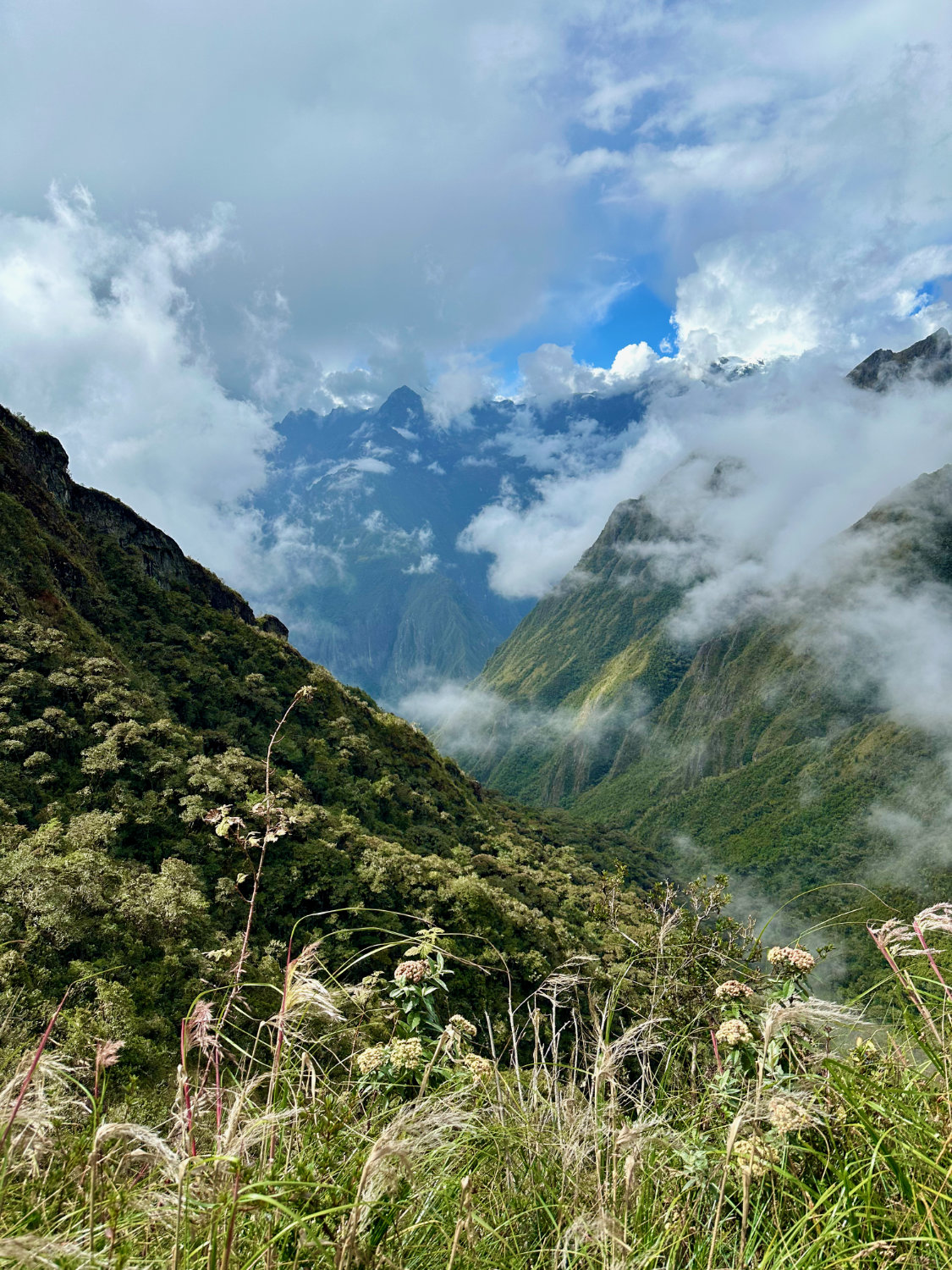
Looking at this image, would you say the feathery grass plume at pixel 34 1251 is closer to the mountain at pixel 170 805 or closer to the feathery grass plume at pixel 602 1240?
the mountain at pixel 170 805

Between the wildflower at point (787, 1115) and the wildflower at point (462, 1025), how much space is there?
6.33 feet

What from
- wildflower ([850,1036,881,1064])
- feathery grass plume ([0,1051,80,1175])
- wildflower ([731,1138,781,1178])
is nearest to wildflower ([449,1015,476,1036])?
wildflower ([731,1138,781,1178])

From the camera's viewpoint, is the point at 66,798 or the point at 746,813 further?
the point at 746,813

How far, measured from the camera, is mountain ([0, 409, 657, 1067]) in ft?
49.8

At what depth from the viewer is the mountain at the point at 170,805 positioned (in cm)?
1519

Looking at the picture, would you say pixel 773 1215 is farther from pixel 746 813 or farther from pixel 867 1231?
pixel 746 813

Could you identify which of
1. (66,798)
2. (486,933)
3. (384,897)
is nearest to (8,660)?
(66,798)

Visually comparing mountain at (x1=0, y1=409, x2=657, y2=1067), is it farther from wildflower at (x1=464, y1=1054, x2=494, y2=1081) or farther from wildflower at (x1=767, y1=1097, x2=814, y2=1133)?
wildflower at (x1=767, y1=1097, x2=814, y2=1133)

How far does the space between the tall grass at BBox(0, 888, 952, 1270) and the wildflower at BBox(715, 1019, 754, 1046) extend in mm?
11

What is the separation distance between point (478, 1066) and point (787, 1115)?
6.71 ft

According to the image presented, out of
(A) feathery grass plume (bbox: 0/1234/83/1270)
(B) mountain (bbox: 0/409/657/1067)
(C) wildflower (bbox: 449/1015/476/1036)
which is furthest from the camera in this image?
(B) mountain (bbox: 0/409/657/1067)

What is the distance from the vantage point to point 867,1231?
2488mm

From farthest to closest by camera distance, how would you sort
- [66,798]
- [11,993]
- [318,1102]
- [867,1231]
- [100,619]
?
1. [100,619]
2. [66,798]
3. [11,993]
4. [318,1102]
5. [867,1231]

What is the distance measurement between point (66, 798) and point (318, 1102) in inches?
1006
